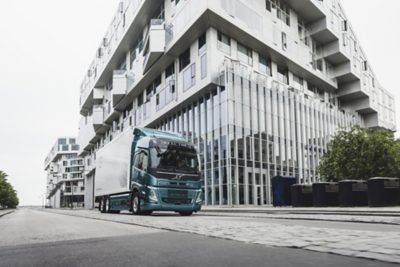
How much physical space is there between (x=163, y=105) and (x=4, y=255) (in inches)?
1348

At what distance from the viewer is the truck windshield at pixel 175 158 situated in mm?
15812

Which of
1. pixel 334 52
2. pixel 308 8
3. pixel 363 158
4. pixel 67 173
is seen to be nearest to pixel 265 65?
pixel 308 8

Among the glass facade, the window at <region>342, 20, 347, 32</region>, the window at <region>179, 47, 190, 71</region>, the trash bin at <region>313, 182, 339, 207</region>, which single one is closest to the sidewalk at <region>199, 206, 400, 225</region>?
the trash bin at <region>313, 182, 339, 207</region>

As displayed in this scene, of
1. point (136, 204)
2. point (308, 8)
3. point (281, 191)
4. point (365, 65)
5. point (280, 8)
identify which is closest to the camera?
point (136, 204)

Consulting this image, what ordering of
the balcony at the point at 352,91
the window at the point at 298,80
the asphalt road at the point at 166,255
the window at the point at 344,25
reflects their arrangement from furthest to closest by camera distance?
1. the balcony at the point at 352,91
2. the window at the point at 344,25
3. the window at the point at 298,80
4. the asphalt road at the point at 166,255

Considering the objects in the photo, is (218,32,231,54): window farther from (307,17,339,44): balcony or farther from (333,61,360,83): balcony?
(333,61,360,83): balcony

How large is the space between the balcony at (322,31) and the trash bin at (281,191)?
24723 mm

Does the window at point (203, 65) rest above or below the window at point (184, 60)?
below

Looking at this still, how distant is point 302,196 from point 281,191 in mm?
2785

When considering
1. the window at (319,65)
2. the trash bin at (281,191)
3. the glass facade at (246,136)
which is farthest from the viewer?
the window at (319,65)

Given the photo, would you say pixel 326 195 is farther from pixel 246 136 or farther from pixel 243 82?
pixel 243 82

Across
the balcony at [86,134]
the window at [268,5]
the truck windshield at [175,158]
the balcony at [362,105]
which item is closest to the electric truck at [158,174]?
the truck windshield at [175,158]

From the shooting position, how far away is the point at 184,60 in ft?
119

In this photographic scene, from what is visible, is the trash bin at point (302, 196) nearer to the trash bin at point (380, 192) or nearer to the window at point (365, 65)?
the trash bin at point (380, 192)
